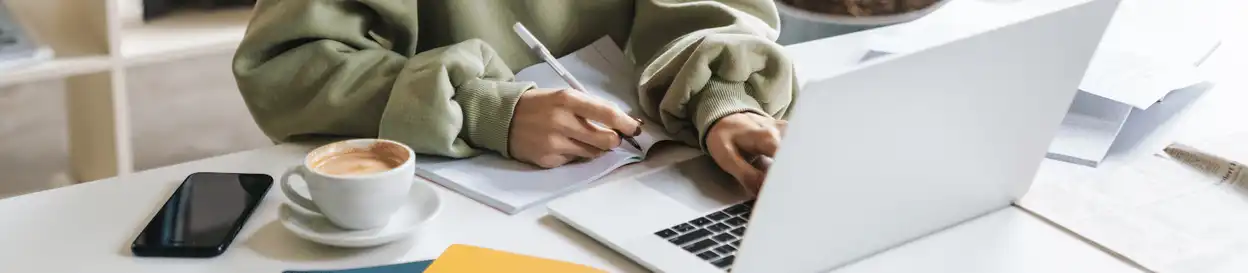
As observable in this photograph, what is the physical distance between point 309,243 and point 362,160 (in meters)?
0.07

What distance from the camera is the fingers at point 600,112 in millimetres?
879

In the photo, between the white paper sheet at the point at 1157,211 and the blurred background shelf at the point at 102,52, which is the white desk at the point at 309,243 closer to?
the white paper sheet at the point at 1157,211

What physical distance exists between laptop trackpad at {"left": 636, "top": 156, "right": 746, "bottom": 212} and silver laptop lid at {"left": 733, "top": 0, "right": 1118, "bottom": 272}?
123 millimetres

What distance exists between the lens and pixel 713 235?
768 millimetres

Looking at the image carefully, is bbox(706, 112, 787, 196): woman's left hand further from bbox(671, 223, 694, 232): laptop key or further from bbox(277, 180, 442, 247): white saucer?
bbox(277, 180, 442, 247): white saucer

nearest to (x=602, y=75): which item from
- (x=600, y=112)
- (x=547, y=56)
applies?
(x=547, y=56)

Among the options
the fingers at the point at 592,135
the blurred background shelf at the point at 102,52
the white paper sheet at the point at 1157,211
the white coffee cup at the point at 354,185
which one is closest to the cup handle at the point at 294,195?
the white coffee cup at the point at 354,185

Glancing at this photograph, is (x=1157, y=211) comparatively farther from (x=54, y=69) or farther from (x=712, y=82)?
(x=54, y=69)

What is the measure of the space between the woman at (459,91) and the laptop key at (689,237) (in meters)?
0.10

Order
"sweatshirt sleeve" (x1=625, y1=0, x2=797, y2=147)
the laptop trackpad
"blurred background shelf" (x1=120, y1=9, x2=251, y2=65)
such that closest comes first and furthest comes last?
the laptop trackpad, "sweatshirt sleeve" (x1=625, y1=0, x2=797, y2=147), "blurred background shelf" (x1=120, y1=9, x2=251, y2=65)

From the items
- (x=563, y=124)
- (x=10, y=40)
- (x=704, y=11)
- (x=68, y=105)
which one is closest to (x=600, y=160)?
(x=563, y=124)

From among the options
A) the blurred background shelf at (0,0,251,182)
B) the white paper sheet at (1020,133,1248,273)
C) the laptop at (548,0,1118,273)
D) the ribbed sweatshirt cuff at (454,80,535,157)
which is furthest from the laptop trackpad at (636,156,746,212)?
the blurred background shelf at (0,0,251,182)

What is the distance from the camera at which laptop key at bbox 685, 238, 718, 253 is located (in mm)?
739

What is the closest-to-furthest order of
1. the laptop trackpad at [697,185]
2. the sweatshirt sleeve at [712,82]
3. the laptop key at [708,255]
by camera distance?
the laptop key at [708,255]
the laptop trackpad at [697,185]
the sweatshirt sleeve at [712,82]
